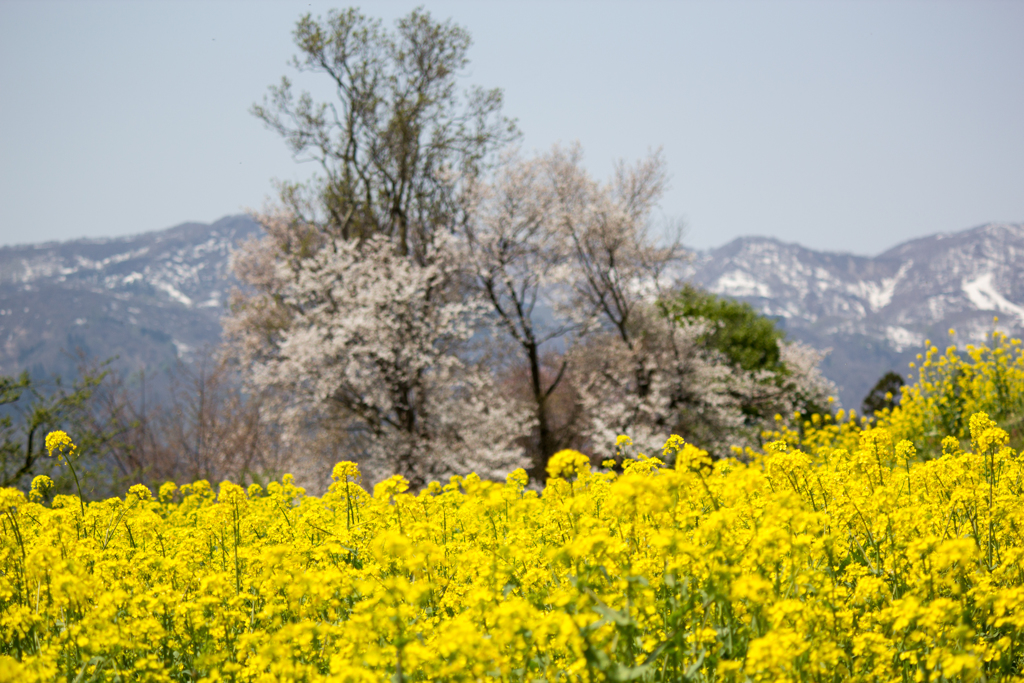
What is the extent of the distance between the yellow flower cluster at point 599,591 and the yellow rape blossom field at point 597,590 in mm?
18

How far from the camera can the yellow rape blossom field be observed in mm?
2861

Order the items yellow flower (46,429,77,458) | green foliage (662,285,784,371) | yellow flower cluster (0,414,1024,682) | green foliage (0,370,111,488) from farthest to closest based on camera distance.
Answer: green foliage (662,285,784,371) < green foliage (0,370,111,488) < yellow flower (46,429,77,458) < yellow flower cluster (0,414,1024,682)

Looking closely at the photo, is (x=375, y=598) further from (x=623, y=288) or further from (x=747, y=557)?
(x=623, y=288)

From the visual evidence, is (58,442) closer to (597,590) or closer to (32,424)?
(597,590)

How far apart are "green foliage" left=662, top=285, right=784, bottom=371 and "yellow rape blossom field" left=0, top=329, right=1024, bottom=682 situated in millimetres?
24209

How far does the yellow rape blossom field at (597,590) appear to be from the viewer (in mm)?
2861

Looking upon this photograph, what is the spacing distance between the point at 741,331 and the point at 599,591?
110ft

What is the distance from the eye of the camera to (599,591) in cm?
349

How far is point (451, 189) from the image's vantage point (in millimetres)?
21781

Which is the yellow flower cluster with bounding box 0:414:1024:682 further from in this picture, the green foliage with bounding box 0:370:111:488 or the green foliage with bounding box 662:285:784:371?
the green foliage with bounding box 662:285:784:371

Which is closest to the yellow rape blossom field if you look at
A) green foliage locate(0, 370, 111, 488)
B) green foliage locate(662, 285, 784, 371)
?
green foliage locate(0, 370, 111, 488)

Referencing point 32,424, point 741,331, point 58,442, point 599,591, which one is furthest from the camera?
point 741,331

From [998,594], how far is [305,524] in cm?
438

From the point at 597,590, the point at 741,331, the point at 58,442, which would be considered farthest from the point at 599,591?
the point at 741,331
